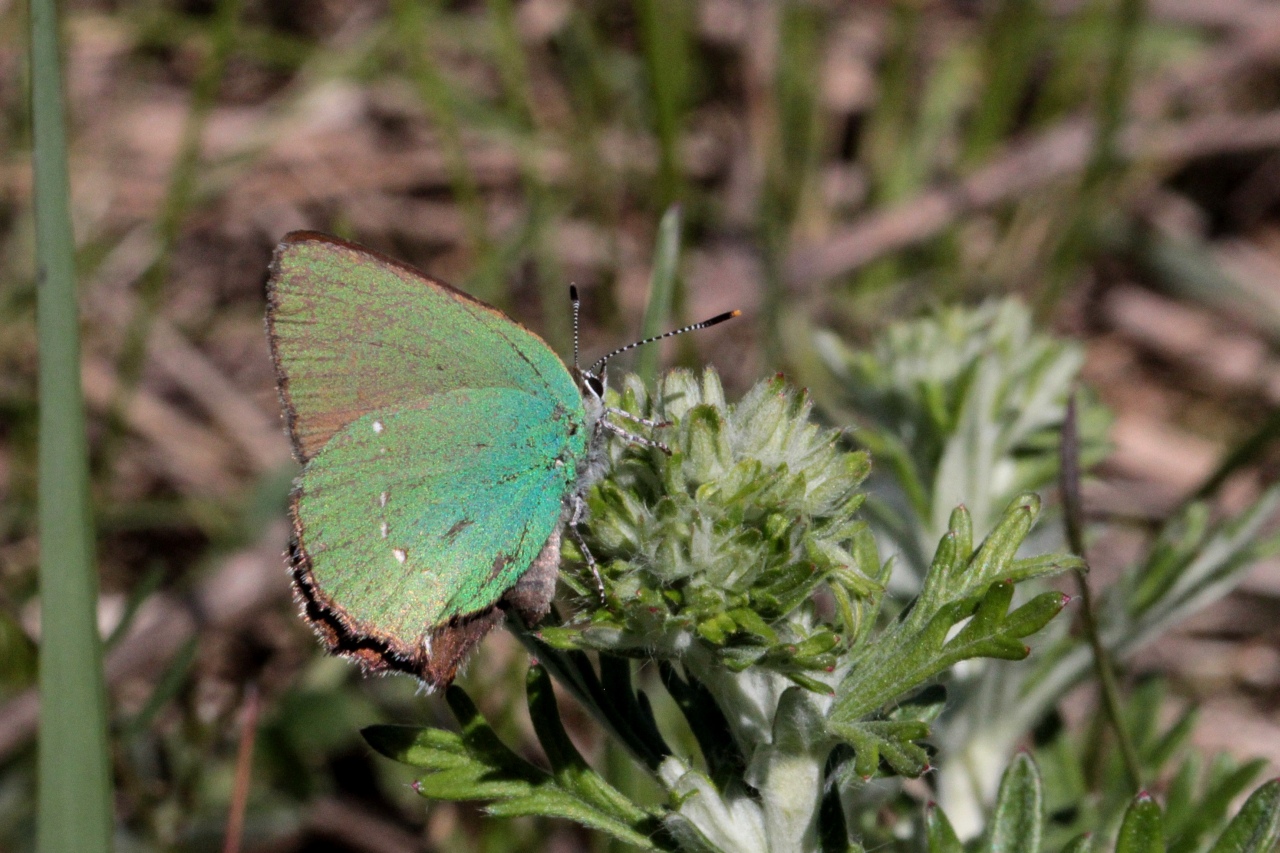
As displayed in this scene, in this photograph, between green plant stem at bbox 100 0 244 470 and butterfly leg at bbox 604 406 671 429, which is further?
green plant stem at bbox 100 0 244 470

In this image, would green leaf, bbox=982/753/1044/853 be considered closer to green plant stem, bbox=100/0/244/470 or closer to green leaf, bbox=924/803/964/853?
green leaf, bbox=924/803/964/853

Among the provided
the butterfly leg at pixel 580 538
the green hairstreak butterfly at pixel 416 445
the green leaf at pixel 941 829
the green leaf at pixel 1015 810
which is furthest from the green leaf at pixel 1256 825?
the green hairstreak butterfly at pixel 416 445

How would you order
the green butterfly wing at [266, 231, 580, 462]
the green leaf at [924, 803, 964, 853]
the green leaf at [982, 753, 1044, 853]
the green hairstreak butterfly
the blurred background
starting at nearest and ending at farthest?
the green leaf at [924, 803, 964, 853] < the green leaf at [982, 753, 1044, 853] < the green hairstreak butterfly < the green butterfly wing at [266, 231, 580, 462] < the blurred background

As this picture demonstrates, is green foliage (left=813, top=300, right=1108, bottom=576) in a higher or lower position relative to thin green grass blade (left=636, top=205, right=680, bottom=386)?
lower

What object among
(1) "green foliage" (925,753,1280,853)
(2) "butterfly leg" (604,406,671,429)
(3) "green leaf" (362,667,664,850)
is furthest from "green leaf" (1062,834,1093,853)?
(2) "butterfly leg" (604,406,671,429)

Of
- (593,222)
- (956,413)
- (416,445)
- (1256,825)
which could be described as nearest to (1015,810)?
(1256,825)

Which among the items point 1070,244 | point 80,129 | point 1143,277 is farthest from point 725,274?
point 80,129

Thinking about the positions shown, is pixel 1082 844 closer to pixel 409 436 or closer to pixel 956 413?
pixel 956 413
